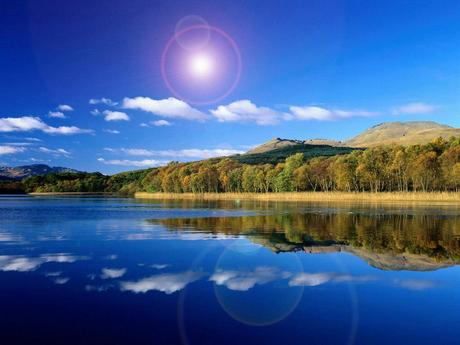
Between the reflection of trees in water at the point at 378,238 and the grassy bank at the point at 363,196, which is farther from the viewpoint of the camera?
the grassy bank at the point at 363,196

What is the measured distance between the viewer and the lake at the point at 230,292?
10125 mm

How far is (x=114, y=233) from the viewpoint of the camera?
31.0m

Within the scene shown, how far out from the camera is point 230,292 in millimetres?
13789

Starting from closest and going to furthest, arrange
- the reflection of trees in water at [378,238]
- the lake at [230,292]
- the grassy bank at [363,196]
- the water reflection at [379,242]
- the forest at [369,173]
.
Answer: the lake at [230,292] → the water reflection at [379,242] → the reflection of trees in water at [378,238] → the grassy bank at [363,196] → the forest at [369,173]

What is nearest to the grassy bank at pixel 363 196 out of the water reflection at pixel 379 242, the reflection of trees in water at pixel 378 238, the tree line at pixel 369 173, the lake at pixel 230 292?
the tree line at pixel 369 173

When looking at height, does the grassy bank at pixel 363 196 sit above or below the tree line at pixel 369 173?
below

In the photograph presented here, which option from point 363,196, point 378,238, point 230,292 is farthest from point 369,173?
point 230,292

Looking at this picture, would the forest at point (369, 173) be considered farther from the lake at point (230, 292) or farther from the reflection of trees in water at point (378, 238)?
the lake at point (230, 292)

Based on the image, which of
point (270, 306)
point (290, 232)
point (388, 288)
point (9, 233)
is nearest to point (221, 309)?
point (270, 306)

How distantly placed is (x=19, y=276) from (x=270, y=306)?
967 centimetres

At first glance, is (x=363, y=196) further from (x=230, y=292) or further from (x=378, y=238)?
(x=230, y=292)

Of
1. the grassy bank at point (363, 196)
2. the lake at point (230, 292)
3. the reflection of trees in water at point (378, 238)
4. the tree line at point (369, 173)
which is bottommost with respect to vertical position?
the lake at point (230, 292)

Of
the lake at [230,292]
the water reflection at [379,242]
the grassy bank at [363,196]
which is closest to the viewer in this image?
the lake at [230,292]

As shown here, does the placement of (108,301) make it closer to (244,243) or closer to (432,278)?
(432,278)
